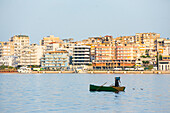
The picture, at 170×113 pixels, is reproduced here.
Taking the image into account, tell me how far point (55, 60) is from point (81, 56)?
16109 mm

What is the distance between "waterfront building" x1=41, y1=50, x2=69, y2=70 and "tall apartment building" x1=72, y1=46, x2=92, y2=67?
260 inches

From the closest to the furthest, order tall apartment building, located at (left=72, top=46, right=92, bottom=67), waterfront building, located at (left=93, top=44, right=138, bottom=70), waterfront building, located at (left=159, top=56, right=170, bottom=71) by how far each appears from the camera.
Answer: waterfront building, located at (left=159, top=56, right=170, bottom=71)
waterfront building, located at (left=93, top=44, right=138, bottom=70)
tall apartment building, located at (left=72, top=46, right=92, bottom=67)

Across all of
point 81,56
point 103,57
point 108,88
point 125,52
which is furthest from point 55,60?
point 108,88

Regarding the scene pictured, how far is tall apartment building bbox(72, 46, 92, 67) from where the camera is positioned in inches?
7308

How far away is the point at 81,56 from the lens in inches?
7328

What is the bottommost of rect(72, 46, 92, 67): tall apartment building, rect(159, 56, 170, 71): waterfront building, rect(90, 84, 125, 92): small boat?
rect(90, 84, 125, 92): small boat

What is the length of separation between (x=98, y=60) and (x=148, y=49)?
29380 millimetres

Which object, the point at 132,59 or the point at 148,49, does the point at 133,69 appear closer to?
the point at 132,59

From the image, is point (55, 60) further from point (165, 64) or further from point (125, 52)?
point (165, 64)

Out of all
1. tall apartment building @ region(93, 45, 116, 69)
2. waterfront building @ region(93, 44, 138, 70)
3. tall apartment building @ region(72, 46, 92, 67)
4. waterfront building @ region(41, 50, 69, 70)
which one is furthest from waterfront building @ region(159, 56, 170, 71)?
waterfront building @ region(41, 50, 69, 70)

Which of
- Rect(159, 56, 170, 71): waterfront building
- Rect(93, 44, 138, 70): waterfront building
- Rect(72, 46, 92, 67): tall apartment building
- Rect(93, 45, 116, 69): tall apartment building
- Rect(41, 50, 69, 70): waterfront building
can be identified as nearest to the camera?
Rect(159, 56, 170, 71): waterfront building

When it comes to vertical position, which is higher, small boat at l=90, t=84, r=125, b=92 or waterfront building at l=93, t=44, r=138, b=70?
waterfront building at l=93, t=44, r=138, b=70

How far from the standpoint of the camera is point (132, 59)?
18300 cm

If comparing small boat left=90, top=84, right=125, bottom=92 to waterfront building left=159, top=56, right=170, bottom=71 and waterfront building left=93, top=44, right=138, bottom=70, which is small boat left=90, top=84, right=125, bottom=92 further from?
waterfront building left=93, top=44, right=138, bottom=70
